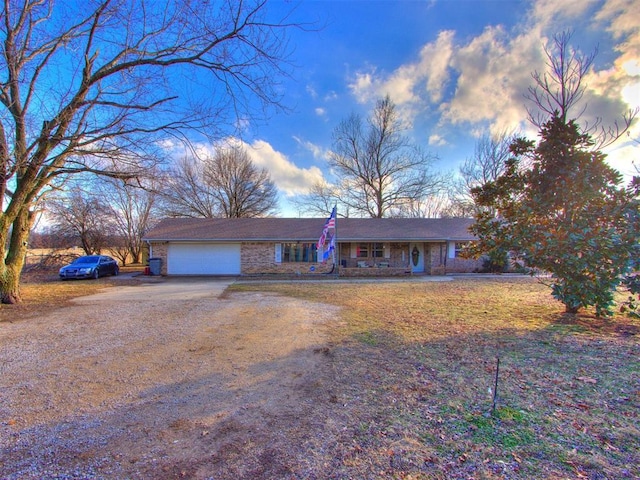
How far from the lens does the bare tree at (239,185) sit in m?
28.4

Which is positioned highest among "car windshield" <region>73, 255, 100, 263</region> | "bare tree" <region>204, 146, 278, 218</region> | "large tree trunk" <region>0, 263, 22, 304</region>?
"bare tree" <region>204, 146, 278, 218</region>

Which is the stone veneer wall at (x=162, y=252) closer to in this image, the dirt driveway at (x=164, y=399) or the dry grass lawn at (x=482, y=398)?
the dirt driveway at (x=164, y=399)

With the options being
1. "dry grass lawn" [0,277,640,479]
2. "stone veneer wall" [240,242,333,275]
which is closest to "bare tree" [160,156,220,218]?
"stone veneer wall" [240,242,333,275]

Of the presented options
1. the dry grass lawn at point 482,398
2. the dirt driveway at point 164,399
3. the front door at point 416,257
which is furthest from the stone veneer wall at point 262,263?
the dirt driveway at point 164,399

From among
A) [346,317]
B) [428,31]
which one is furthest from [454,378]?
[428,31]

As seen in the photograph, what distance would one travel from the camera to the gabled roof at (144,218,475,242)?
18.0 metres

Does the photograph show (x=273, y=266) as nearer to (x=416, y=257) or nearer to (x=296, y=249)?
(x=296, y=249)

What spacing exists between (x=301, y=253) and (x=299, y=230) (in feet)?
5.35

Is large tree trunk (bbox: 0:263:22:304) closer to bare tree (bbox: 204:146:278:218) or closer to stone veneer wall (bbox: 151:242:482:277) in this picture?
stone veneer wall (bbox: 151:242:482:277)

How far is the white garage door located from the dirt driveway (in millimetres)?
10859

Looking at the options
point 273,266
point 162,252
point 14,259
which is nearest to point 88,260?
point 162,252

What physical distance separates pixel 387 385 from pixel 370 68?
1315 cm

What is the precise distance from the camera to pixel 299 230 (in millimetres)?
19266

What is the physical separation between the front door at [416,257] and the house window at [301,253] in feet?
21.8
